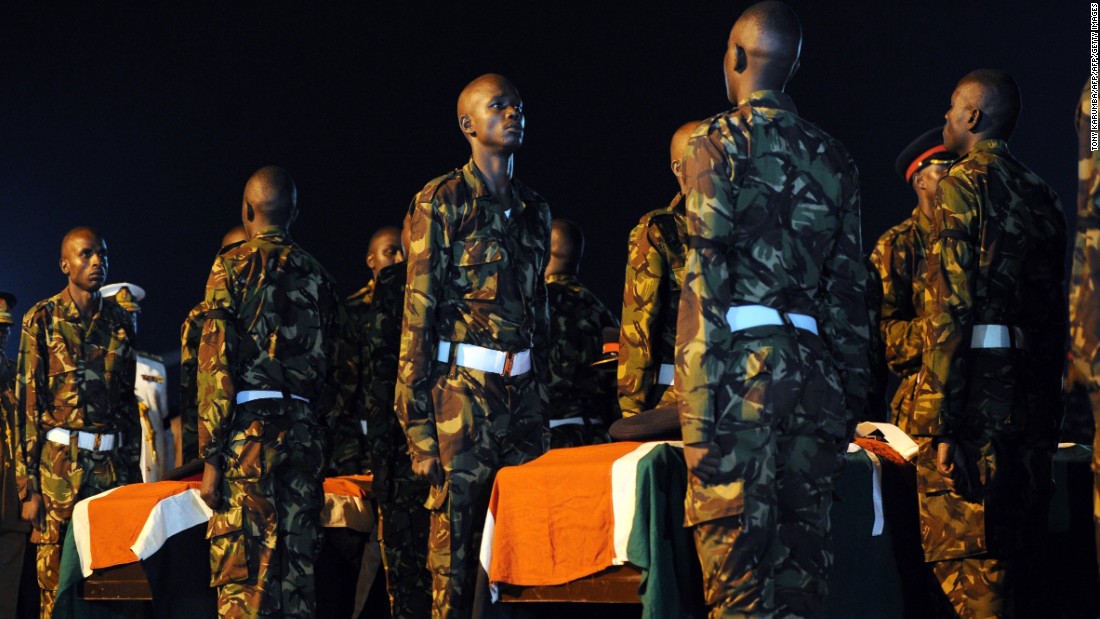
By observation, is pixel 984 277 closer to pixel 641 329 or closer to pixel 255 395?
pixel 641 329

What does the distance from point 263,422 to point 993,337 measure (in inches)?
99.7

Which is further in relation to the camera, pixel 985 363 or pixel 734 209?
pixel 985 363

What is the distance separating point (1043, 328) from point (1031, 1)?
3.61 metres

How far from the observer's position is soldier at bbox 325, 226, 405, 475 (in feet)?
19.7

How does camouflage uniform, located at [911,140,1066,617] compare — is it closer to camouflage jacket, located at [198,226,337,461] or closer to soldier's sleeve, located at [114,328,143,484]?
camouflage jacket, located at [198,226,337,461]

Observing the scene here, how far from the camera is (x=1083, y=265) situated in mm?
2494

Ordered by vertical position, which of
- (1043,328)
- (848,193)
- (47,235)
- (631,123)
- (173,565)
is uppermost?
(631,123)

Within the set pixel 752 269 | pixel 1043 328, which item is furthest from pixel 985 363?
pixel 752 269

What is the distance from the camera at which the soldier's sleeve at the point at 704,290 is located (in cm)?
299

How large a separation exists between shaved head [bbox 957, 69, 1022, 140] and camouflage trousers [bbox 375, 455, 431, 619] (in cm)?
256

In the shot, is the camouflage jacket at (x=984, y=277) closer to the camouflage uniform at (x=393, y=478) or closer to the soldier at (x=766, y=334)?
the soldier at (x=766, y=334)

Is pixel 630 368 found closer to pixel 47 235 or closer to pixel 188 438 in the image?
pixel 188 438

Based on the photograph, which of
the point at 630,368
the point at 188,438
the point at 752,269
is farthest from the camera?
the point at 188,438

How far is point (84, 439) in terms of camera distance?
6383 mm
